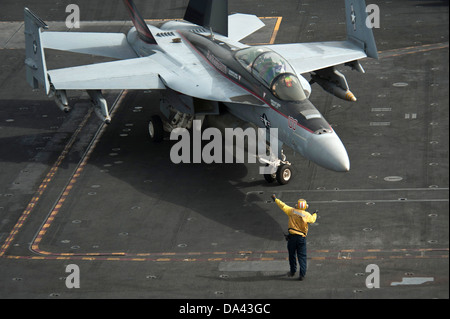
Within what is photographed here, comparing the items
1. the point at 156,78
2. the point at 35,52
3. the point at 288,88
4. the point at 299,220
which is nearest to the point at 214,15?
the point at 156,78

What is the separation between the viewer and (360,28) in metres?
35.4

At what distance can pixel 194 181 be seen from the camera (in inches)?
1249

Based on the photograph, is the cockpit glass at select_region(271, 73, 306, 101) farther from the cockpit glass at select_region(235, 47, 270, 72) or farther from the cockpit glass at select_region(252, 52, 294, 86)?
the cockpit glass at select_region(235, 47, 270, 72)

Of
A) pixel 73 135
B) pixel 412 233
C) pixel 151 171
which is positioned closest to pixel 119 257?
pixel 151 171

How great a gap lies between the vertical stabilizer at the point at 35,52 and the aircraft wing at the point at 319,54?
31.9 feet

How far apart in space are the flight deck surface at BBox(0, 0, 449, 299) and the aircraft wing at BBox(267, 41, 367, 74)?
8.83 ft

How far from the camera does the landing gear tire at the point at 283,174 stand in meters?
30.4

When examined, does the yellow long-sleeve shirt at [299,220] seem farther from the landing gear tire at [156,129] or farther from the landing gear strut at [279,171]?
the landing gear tire at [156,129]

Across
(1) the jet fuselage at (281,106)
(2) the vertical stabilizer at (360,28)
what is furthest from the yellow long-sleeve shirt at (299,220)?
(2) the vertical stabilizer at (360,28)

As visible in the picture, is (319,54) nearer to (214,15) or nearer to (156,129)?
(214,15)

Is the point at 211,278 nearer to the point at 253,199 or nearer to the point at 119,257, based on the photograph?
the point at 119,257

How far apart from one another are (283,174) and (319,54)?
727 centimetres

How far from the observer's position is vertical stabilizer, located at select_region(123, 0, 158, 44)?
119ft

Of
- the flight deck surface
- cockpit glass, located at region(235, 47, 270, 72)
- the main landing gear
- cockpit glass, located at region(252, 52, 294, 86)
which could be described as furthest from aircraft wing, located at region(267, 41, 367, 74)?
the main landing gear
